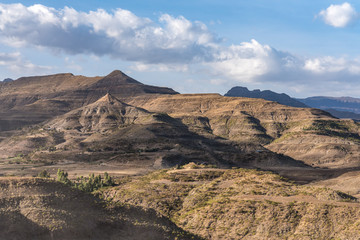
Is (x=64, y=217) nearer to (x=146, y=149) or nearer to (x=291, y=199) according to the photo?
(x=291, y=199)

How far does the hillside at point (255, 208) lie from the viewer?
40.0 m

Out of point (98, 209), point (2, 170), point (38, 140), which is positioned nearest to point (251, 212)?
point (98, 209)

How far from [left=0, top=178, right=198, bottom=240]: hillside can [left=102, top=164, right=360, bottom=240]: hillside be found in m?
5.22

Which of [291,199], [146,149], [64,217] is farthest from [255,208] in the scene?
[146,149]

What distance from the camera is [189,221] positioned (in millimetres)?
46344

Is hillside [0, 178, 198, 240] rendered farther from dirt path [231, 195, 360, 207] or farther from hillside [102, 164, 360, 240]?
Answer: dirt path [231, 195, 360, 207]

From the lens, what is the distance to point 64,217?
34.3 m

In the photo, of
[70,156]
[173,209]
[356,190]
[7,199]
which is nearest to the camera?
[7,199]

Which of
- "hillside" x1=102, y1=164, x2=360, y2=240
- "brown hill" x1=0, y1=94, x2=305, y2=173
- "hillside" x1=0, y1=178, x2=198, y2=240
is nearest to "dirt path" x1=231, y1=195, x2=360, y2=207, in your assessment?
"hillside" x1=102, y1=164, x2=360, y2=240

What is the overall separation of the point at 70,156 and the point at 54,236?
113 m

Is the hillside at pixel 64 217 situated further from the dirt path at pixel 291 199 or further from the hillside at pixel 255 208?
the dirt path at pixel 291 199

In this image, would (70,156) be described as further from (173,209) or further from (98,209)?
(98,209)

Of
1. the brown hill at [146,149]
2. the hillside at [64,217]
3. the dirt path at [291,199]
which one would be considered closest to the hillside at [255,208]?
the dirt path at [291,199]

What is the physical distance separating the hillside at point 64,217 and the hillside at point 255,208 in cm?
522
